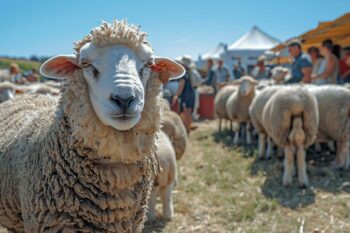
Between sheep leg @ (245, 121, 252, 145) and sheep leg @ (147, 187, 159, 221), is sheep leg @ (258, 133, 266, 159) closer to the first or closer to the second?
sheep leg @ (245, 121, 252, 145)

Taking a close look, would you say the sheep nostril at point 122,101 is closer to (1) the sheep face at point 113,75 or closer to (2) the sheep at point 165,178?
(1) the sheep face at point 113,75

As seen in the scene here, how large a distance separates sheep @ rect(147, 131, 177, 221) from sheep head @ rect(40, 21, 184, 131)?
1.46 meters

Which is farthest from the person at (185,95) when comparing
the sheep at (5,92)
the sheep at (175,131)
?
the sheep at (5,92)

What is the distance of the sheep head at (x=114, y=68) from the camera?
64.3 inches

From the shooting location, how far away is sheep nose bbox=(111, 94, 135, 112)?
161cm

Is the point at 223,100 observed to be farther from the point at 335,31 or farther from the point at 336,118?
the point at 336,118

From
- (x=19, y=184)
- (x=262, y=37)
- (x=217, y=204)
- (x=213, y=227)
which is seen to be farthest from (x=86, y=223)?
(x=262, y=37)

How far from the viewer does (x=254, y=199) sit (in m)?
4.04

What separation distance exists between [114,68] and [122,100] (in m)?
0.19

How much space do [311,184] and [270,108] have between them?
1.09 meters

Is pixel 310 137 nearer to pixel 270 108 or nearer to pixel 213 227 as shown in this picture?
pixel 270 108

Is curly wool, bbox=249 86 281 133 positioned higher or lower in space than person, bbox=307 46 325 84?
lower

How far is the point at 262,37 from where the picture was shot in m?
22.8

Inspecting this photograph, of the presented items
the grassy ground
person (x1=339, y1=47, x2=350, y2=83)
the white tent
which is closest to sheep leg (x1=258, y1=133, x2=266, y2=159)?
the grassy ground
